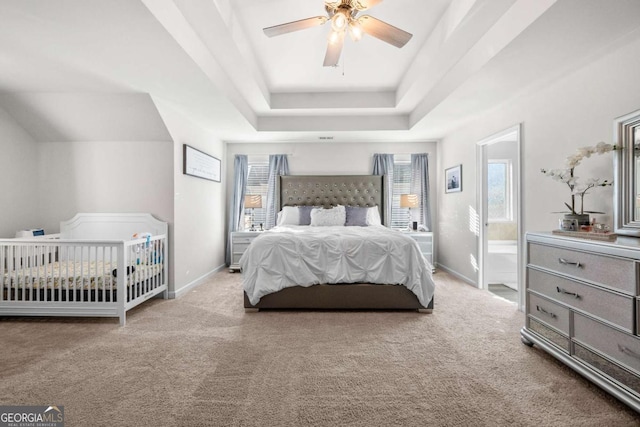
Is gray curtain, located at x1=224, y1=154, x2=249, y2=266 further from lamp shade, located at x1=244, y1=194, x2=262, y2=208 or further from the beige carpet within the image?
the beige carpet

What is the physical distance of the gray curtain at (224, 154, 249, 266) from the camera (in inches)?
233

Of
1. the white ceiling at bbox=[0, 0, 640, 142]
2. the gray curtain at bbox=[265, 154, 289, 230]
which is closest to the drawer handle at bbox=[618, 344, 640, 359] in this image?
the white ceiling at bbox=[0, 0, 640, 142]

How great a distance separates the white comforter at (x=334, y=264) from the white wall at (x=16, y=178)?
3.09 m

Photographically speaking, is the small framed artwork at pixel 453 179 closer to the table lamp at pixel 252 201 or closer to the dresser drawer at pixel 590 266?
the dresser drawer at pixel 590 266

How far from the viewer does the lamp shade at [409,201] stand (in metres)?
5.61

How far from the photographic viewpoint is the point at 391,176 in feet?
19.5

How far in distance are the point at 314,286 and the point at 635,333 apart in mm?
2500

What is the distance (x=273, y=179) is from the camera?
233 inches

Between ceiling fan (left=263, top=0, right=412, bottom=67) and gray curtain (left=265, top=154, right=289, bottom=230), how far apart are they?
356cm

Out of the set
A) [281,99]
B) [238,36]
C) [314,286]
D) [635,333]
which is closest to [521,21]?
[635,333]

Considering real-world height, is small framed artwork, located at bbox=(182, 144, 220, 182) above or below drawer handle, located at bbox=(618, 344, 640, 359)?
above

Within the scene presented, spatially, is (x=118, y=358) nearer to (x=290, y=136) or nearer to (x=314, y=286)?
(x=314, y=286)

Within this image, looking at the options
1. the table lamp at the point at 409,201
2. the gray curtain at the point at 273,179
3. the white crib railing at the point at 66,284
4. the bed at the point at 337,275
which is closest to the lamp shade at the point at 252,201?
the gray curtain at the point at 273,179

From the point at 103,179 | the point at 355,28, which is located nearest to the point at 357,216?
the point at 355,28
